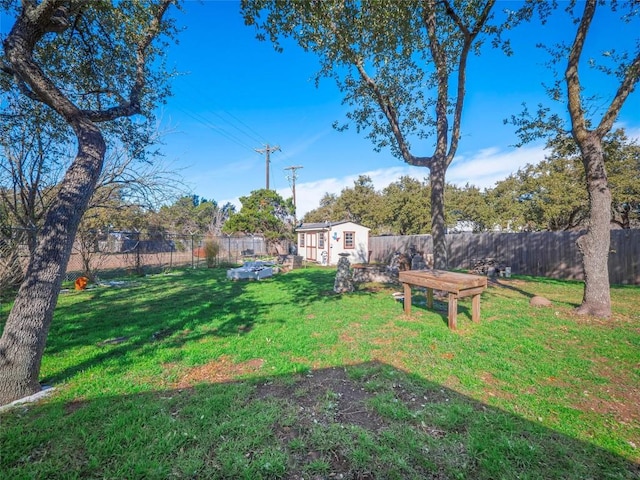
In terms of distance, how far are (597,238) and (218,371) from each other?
682 centimetres

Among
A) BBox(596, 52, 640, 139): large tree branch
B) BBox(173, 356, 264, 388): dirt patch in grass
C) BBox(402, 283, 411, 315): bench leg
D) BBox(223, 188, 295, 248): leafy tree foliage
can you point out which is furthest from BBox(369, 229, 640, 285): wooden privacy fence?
BBox(173, 356, 264, 388): dirt patch in grass

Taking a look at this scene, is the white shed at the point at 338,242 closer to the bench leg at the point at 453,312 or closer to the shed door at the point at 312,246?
the shed door at the point at 312,246

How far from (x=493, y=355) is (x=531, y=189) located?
17.7 meters

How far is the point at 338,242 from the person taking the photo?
55.1ft

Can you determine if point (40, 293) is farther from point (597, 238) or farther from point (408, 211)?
point (408, 211)

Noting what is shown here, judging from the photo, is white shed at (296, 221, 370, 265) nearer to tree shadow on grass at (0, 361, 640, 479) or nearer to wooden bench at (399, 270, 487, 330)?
wooden bench at (399, 270, 487, 330)

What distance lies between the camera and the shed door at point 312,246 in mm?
18141

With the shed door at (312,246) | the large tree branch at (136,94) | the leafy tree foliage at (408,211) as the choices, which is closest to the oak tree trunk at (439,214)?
the large tree branch at (136,94)

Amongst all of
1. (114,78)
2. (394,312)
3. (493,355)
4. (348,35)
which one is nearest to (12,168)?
(114,78)

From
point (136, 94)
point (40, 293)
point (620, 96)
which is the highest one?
point (620, 96)

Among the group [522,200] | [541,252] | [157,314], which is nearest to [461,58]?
[541,252]

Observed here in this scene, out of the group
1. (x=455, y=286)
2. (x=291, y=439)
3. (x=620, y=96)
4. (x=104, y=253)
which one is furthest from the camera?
(x=104, y=253)

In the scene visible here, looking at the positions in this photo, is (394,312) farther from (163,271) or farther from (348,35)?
(163,271)

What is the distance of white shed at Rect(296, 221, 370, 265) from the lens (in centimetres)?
1677
